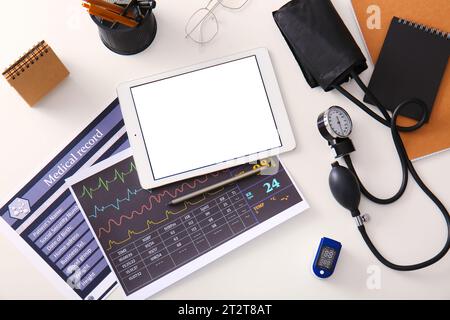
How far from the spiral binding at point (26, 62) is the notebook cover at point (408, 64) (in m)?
0.59

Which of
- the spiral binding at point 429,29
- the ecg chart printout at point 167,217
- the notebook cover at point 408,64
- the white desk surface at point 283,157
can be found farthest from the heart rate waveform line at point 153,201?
the spiral binding at point 429,29

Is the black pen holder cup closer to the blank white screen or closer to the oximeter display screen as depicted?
the blank white screen

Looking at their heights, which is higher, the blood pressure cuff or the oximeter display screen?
the blood pressure cuff

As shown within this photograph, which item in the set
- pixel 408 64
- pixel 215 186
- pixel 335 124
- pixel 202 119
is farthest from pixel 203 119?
pixel 408 64

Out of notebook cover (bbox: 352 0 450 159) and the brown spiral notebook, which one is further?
notebook cover (bbox: 352 0 450 159)

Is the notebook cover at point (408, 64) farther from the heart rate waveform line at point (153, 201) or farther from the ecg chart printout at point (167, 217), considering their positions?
the heart rate waveform line at point (153, 201)

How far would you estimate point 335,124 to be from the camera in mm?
808

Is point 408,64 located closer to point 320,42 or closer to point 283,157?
point 320,42

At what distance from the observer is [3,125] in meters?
0.82

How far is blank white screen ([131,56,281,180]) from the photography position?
0.82 metres

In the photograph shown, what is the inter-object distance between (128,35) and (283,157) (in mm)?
353

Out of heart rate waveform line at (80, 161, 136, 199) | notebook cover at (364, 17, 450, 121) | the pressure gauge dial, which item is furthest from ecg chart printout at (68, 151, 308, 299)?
notebook cover at (364, 17, 450, 121)

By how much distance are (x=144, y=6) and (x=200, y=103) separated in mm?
194

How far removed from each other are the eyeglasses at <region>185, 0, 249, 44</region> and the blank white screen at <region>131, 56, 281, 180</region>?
0.23 feet
